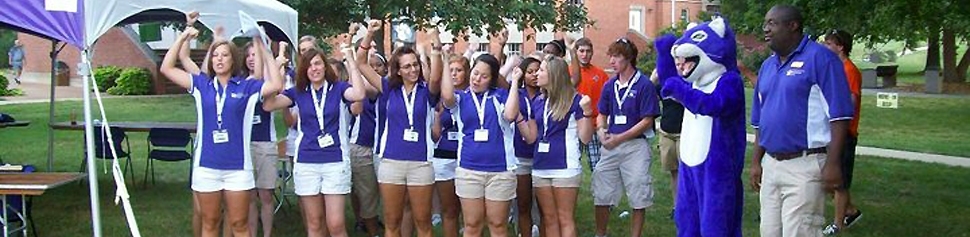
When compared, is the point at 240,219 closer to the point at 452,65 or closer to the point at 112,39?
the point at 452,65

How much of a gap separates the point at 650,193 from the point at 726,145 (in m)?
1.82

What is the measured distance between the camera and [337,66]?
700 centimetres

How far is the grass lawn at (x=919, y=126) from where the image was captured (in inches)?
596

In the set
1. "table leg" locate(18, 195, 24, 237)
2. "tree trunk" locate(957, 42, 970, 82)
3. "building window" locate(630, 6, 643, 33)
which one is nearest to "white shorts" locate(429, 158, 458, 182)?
"table leg" locate(18, 195, 24, 237)

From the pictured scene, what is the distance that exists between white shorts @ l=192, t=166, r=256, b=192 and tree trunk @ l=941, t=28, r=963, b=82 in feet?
101

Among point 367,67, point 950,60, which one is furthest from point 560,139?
point 950,60

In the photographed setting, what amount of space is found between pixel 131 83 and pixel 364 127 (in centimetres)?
2189

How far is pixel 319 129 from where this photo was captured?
21.0ft

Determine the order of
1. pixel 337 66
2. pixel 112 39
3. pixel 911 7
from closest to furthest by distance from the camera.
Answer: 1. pixel 337 66
2. pixel 911 7
3. pixel 112 39

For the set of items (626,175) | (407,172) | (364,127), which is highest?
(364,127)

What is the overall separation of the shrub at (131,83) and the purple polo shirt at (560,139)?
2299 cm

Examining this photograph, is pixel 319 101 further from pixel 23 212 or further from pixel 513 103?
pixel 23 212

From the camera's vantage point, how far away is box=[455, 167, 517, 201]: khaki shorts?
6.14 m

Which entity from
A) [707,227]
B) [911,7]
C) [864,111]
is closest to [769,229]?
[707,227]
